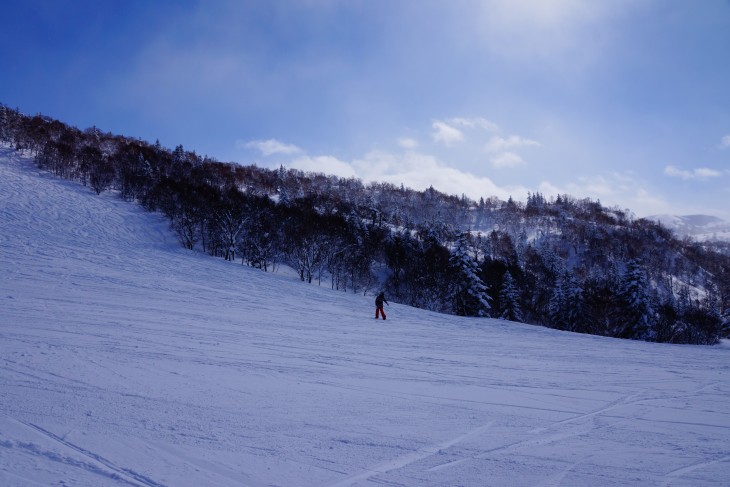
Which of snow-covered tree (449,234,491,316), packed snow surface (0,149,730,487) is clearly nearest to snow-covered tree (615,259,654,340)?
snow-covered tree (449,234,491,316)

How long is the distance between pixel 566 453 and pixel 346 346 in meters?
7.01

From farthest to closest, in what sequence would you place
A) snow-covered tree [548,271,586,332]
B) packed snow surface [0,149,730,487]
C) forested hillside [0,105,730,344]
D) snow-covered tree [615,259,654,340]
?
snow-covered tree [548,271,586,332]
forested hillside [0,105,730,344]
snow-covered tree [615,259,654,340]
packed snow surface [0,149,730,487]

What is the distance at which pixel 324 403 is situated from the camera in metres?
6.37

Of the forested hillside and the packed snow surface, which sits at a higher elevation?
the forested hillside

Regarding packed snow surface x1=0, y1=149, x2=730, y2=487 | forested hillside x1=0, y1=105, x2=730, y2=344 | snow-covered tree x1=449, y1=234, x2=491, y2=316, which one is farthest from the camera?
forested hillside x1=0, y1=105, x2=730, y2=344

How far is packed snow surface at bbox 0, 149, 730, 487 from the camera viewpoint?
4.33m

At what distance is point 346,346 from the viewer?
36.5 ft

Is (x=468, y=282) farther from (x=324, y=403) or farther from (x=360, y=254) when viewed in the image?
(x=324, y=403)

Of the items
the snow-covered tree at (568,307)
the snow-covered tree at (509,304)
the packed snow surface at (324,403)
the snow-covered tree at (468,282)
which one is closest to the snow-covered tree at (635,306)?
the snow-covered tree at (568,307)

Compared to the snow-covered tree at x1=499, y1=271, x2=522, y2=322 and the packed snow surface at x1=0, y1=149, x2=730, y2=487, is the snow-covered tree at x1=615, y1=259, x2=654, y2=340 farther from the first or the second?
the packed snow surface at x1=0, y1=149, x2=730, y2=487

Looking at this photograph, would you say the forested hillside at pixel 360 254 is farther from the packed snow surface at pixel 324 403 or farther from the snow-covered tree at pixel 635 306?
the packed snow surface at pixel 324 403

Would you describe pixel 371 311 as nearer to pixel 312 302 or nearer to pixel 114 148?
pixel 312 302

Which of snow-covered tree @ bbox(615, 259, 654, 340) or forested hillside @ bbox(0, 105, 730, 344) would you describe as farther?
forested hillside @ bbox(0, 105, 730, 344)

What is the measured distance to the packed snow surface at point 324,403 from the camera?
4.33 metres
